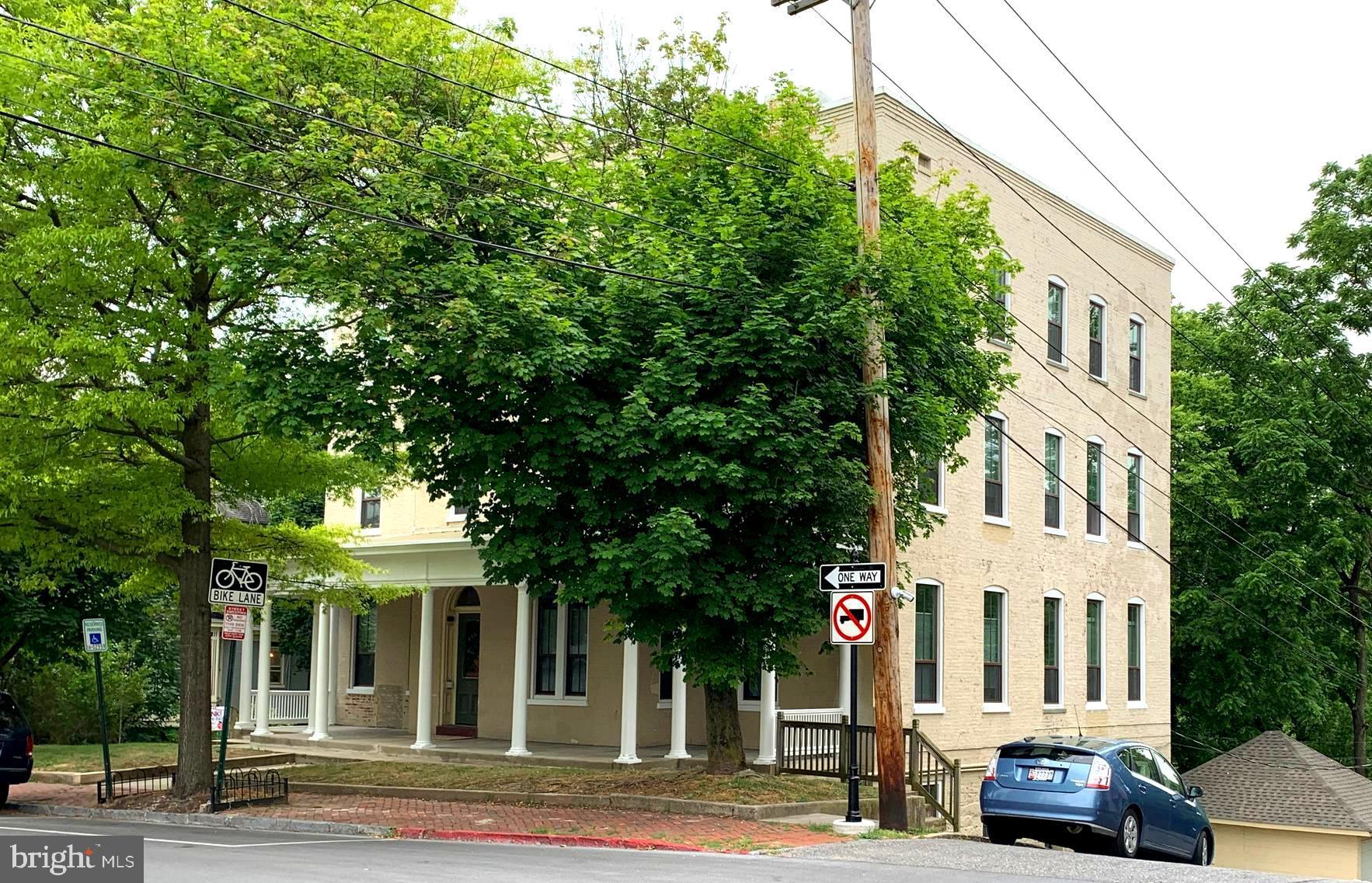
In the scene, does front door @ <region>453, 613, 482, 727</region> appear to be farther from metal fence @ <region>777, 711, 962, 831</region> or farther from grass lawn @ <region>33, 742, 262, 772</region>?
metal fence @ <region>777, 711, 962, 831</region>

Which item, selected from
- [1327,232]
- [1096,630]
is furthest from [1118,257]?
[1096,630]

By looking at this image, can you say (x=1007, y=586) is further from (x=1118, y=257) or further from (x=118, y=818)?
(x=118, y=818)

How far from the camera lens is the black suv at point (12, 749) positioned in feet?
61.6

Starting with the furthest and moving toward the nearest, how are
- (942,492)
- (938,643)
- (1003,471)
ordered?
1. (1003,471)
2. (942,492)
3. (938,643)

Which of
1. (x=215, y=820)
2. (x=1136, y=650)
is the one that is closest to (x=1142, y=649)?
(x=1136, y=650)

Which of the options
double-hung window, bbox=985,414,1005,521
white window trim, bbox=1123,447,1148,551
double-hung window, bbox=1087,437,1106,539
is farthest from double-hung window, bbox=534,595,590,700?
white window trim, bbox=1123,447,1148,551

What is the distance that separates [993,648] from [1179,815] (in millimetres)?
10107

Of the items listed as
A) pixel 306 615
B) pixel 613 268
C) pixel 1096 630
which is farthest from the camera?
pixel 306 615

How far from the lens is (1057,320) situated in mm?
29469

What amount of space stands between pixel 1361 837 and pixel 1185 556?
13132mm

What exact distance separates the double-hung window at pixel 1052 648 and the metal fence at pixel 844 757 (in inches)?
290

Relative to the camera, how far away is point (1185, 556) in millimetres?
37969

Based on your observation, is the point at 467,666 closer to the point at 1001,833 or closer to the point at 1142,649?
the point at 1142,649

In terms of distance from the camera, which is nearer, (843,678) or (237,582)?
(237,582)
